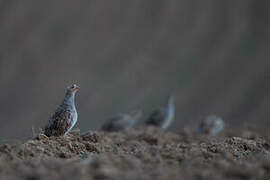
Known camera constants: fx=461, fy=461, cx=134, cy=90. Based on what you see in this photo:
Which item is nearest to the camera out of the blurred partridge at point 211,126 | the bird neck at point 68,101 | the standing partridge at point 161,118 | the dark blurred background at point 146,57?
the bird neck at point 68,101

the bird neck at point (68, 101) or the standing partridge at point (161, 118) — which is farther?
the standing partridge at point (161, 118)

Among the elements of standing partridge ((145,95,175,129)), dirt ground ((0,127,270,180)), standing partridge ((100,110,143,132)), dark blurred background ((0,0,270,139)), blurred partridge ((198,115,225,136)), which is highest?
dark blurred background ((0,0,270,139))

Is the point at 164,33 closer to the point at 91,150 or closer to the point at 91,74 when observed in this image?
the point at 91,74

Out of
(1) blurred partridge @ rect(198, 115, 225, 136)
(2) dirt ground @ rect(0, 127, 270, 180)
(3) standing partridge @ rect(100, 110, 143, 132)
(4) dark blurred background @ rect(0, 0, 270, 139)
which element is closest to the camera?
(2) dirt ground @ rect(0, 127, 270, 180)

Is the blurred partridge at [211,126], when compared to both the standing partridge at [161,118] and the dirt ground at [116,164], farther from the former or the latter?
the dirt ground at [116,164]

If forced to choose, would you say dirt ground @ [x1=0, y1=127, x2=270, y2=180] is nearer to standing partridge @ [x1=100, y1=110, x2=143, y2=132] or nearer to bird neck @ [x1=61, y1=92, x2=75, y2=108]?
bird neck @ [x1=61, y1=92, x2=75, y2=108]

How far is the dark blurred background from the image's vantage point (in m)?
17.5

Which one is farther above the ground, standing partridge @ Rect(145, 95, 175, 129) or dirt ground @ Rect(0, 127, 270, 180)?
standing partridge @ Rect(145, 95, 175, 129)

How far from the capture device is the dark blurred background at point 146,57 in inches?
690

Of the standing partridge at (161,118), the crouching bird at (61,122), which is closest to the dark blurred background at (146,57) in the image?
the standing partridge at (161,118)

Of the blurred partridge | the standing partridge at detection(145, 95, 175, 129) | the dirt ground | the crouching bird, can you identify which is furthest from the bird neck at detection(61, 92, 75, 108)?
the standing partridge at detection(145, 95, 175, 129)

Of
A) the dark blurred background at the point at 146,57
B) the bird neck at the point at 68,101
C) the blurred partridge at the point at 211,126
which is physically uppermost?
the dark blurred background at the point at 146,57

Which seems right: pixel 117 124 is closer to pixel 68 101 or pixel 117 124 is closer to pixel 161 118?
pixel 161 118

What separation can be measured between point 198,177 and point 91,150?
2406 mm
